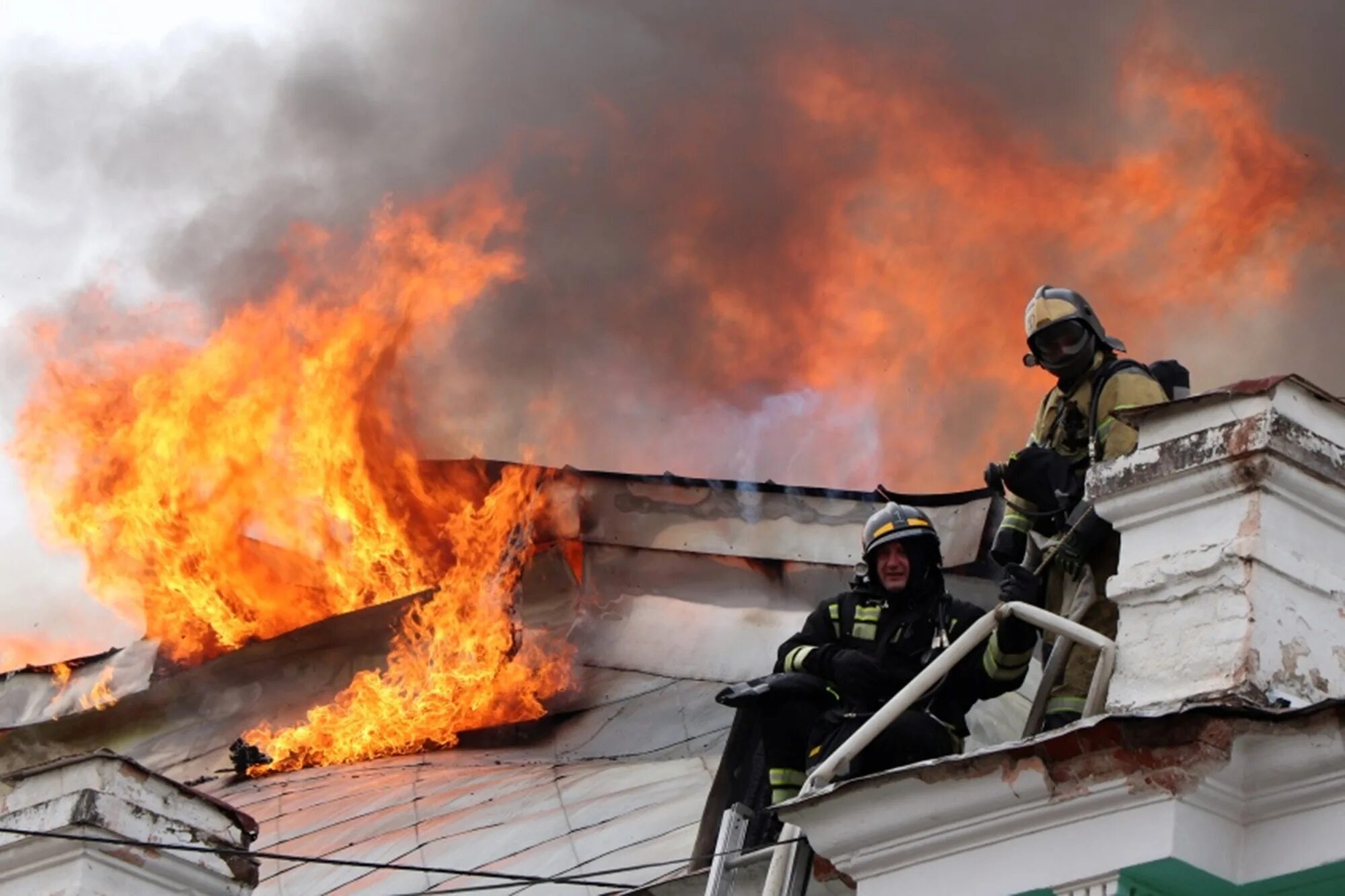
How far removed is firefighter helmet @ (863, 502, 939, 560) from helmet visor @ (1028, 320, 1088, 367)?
84 centimetres

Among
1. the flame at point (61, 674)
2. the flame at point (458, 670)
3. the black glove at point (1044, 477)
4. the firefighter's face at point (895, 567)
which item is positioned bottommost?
the firefighter's face at point (895, 567)

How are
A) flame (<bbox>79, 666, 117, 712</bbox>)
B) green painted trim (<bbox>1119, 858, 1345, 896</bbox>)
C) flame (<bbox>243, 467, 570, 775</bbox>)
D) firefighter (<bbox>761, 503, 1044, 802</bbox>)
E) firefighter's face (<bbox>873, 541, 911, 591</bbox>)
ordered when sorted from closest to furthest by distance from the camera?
1. green painted trim (<bbox>1119, 858, 1345, 896</bbox>)
2. firefighter (<bbox>761, 503, 1044, 802</bbox>)
3. firefighter's face (<bbox>873, 541, 911, 591</bbox>)
4. flame (<bbox>243, 467, 570, 775</bbox>)
5. flame (<bbox>79, 666, 117, 712</bbox>)

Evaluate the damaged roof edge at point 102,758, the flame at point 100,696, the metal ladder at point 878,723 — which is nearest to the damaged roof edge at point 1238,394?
the metal ladder at point 878,723

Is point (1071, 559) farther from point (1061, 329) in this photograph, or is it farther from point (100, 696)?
point (100, 696)

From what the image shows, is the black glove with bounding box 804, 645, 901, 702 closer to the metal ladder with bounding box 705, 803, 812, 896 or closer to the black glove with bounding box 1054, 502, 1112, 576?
the metal ladder with bounding box 705, 803, 812, 896

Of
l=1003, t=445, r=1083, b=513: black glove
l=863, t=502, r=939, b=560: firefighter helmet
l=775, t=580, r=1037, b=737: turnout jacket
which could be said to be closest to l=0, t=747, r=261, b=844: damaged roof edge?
l=775, t=580, r=1037, b=737: turnout jacket

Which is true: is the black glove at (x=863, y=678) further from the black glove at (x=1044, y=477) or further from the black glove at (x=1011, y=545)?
the black glove at (x=1044, y=477)

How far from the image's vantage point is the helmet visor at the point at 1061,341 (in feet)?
30.1

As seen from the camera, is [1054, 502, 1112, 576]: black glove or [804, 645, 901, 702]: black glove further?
[804, 645, 901, 702]: black glove

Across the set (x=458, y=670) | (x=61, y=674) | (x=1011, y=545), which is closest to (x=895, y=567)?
(x=1011, y=545)

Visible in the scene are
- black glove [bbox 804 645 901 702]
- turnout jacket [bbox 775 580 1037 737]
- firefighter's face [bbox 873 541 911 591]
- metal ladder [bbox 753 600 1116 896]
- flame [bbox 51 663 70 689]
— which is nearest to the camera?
metal ladder [bbox 753 600 1116 896]

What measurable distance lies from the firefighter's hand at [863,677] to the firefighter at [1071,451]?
0.68 m

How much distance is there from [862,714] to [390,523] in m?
11.0

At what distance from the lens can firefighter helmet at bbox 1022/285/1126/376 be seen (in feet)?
30.1
